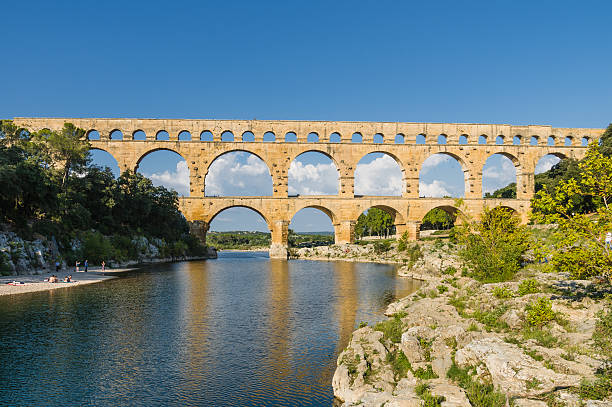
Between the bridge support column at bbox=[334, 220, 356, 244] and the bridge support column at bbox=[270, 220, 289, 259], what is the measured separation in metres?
6.04

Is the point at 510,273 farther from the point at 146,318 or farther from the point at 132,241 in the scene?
the point at 132,241

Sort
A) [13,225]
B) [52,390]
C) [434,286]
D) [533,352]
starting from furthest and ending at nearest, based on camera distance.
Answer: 1. [13,225]
2. [434,286]
3. [52,390]
4. [533,352]

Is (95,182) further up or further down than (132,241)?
further up

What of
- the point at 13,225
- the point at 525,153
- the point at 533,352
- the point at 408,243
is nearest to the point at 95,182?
the point at 13,225

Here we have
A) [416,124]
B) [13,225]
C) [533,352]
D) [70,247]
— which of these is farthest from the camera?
[416,124]

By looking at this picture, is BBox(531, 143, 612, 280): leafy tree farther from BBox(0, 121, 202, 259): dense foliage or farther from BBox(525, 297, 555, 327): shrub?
BBox(0, 121, 202, 259): dense foliage

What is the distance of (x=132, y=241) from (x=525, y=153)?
4663cm

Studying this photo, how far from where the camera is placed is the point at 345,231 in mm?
47688

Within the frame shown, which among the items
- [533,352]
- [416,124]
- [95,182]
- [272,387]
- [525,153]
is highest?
[416,124]

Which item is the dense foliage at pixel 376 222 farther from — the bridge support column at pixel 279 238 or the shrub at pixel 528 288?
the shrub at pixel 528 288

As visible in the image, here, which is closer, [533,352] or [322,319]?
[533,352]

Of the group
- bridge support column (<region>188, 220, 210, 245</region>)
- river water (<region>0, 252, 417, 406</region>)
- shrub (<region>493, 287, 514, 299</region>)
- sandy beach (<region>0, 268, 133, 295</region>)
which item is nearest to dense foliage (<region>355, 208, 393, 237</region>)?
bridge support column (<region>188, 220, 210, 245</region>)

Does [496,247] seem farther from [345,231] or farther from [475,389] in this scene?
[345,231]

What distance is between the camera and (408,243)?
4422cm
